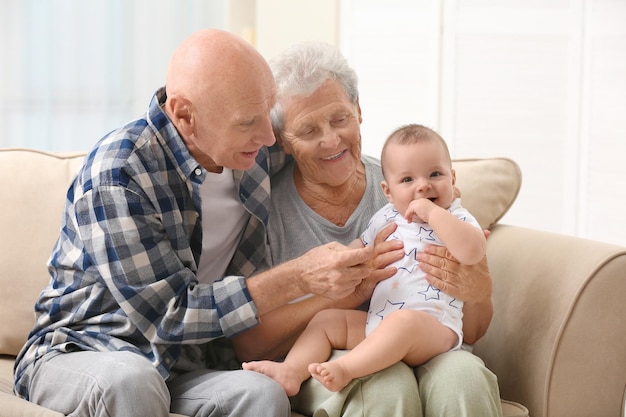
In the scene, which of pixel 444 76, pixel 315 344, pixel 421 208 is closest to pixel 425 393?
pixel 315 344

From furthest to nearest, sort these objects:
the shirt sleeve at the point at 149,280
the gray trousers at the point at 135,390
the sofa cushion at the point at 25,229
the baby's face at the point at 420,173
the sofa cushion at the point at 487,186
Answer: the sofa cushion at the point at 487,186 < the sofa cushion at the point at 25,229 < the baby's face at the point at 420,173 < the shirt sleeve at the point at 149,280 < the gray trousers at the point at 135,390

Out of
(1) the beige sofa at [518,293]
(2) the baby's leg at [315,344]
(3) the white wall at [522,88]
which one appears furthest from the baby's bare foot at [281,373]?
(3) the white wall at [522,88]

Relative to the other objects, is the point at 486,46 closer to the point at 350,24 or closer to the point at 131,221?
the point at 350,24

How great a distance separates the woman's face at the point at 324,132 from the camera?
1947 millimetres

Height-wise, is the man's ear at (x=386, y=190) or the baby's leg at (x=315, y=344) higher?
the man's ear at (x=386, y=190)

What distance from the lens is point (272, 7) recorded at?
4.54 metres

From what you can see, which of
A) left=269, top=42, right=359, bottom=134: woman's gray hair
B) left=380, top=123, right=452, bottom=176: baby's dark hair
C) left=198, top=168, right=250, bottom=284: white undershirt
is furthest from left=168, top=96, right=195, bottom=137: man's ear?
left=380, top=123, right=452, bottom=176: baby's dark hair

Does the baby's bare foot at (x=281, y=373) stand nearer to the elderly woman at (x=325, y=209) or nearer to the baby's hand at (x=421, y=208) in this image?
the elderly woman at (x=325, y=209)

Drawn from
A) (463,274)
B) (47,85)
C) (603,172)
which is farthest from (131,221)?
(603,172)

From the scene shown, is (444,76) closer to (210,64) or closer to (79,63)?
(79,63)

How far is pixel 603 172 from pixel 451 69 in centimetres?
95

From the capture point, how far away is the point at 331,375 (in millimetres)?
1554

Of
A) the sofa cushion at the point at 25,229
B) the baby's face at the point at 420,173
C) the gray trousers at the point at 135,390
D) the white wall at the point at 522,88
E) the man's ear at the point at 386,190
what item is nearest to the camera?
the gray trousers at the point at 135,390

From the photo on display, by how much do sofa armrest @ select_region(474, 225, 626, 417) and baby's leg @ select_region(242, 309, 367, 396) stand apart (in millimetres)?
363
